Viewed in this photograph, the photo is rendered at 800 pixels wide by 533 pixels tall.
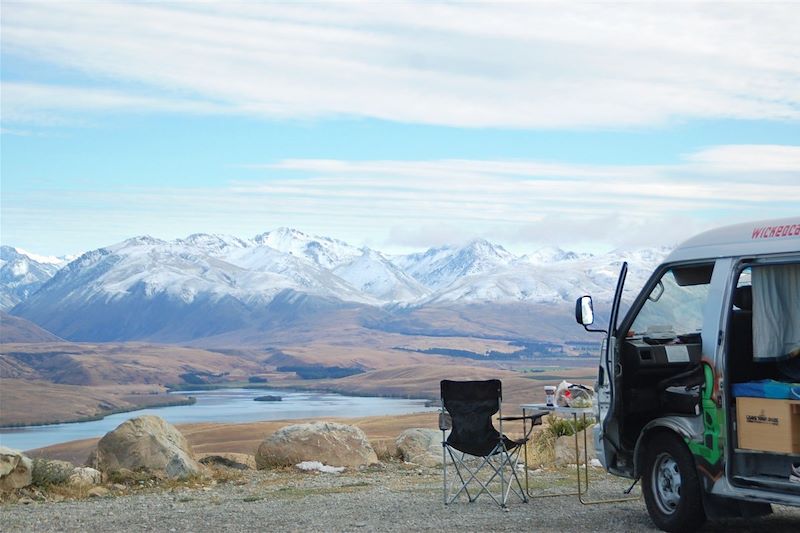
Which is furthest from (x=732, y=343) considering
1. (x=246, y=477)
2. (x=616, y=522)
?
(x=246, y=477)

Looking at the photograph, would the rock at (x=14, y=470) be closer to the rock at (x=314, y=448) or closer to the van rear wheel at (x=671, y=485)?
the rock at (x=314, y=448)

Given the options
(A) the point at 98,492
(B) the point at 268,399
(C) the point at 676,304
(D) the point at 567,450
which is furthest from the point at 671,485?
(B) the point at 268,399

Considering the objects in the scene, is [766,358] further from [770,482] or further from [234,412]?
[234,412]

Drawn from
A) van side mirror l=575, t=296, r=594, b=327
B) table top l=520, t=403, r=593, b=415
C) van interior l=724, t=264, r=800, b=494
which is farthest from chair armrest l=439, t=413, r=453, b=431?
van interior l=724, t=264, r=800, b=494

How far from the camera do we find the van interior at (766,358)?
30.9 feet

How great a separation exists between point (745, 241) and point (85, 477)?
9.78 m

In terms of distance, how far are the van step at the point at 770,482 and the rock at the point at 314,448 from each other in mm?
8726

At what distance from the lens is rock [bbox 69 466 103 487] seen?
14.9 m

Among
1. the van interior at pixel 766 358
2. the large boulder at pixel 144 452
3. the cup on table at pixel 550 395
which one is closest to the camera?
the van interior at pixel 766 358

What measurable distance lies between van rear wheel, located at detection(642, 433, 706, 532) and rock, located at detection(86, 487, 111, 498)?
719 centimetres

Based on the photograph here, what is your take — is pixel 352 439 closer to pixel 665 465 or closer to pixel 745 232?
pixel 665 465

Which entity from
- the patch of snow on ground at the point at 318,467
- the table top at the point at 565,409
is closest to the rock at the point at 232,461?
the patch of snow on ground at the point at 318,467

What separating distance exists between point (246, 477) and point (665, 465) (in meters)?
7.54

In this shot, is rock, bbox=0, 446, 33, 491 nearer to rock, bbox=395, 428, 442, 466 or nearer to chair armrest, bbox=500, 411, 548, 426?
chair armrest, bbox=500, 411, 548, 426
